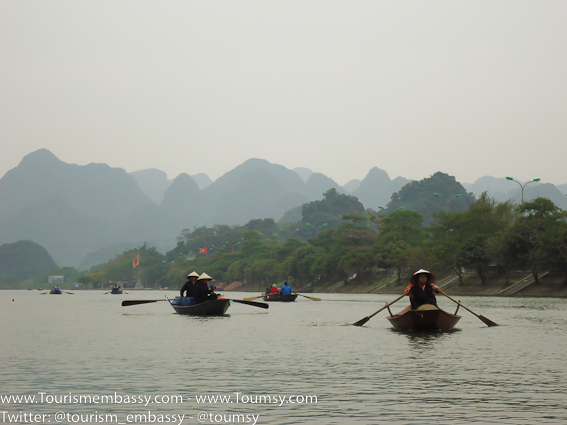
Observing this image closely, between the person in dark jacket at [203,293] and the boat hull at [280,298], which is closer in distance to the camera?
the person in dark jacket at [203,293]

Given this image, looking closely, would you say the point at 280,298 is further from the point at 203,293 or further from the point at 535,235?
the point at 535,235

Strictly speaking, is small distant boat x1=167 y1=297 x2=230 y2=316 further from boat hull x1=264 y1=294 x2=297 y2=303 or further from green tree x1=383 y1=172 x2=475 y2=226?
green tree x1=383 y1=172 x2=475 y2=226

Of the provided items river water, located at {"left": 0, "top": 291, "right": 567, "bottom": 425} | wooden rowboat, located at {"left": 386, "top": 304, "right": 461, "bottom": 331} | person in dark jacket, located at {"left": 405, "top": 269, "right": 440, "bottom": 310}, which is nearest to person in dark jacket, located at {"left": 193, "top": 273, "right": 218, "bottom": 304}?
river water, located at {"left": 0, "top": 291, "right": 567, "bottom": 425}

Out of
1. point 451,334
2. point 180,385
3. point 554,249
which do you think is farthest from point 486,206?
point 180,385

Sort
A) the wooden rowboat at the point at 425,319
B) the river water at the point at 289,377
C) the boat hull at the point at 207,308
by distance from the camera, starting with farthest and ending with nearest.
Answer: the boat hull at the point at 207,308 < the wooden rowboat at the point at 425,319 < the river water at the point at 289,377

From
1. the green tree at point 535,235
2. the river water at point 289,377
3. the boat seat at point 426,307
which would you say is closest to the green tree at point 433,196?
the green tree at point 535,235

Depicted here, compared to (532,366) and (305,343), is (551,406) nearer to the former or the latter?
(532,366)

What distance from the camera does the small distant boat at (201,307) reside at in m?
33.2

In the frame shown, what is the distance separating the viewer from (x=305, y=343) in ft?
68.5

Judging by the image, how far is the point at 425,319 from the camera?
23641 mm

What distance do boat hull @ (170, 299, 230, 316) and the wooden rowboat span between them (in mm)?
11098

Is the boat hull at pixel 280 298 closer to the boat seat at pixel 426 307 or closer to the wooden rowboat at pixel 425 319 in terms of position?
the wooden rowboat at pixel 425 319

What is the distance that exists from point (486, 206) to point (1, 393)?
7686cm

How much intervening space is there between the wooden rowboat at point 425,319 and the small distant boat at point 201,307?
11134 millimetres
